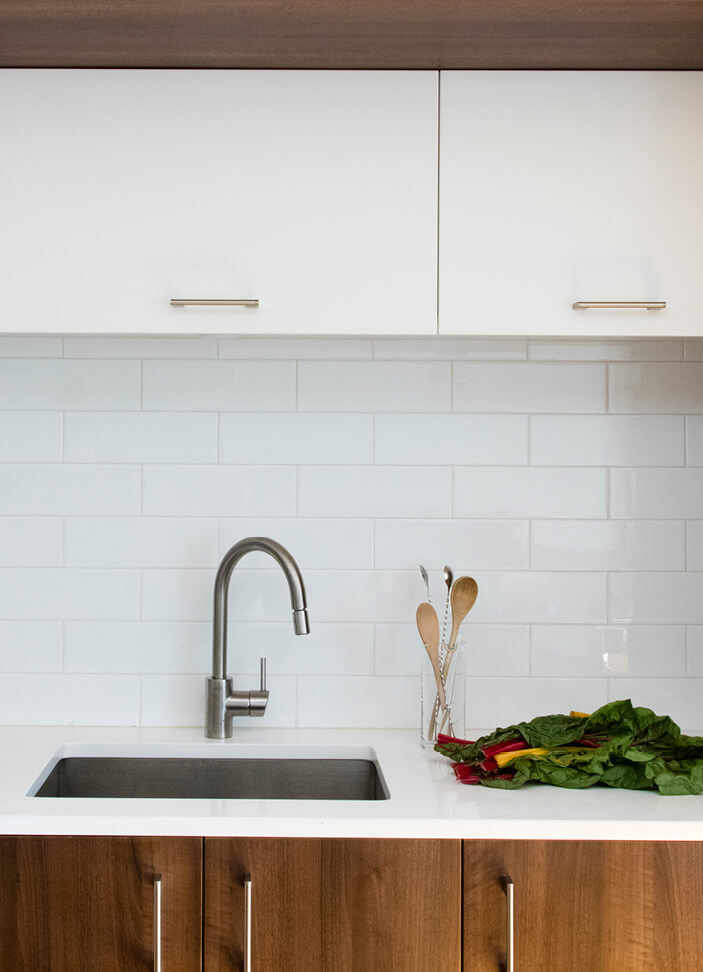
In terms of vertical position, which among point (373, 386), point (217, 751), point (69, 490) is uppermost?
point (373, 386)

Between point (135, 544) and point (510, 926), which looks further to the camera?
point (135, 544)

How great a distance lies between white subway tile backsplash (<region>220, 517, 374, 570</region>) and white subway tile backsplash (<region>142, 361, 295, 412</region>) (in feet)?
0.82

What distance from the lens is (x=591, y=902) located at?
1.35 m

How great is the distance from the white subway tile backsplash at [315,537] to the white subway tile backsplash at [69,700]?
38cm

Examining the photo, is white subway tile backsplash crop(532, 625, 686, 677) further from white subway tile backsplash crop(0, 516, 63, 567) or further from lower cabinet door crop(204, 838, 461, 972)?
white subway tile backsplash crop(0, 516, 63, 567)

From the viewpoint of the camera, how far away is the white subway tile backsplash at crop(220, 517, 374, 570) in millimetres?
1938

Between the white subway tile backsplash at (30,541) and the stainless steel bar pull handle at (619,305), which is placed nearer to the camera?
the stainless steel bar pull handle at (619,305)

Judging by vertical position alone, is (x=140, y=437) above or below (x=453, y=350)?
below

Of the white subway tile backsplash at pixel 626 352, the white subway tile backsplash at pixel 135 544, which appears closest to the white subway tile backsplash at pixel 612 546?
the white subway tile backsplash at pixel 626 352

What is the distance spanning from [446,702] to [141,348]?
0.99m

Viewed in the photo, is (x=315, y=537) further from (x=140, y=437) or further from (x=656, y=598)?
(x=656, y=598)

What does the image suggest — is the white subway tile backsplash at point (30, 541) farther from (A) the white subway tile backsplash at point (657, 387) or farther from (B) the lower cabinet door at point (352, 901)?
(A) the white subway tile backsplash at point (657, 387)

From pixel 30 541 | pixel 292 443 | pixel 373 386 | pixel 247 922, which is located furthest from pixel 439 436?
pixel 247 922

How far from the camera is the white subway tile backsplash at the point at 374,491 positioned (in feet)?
6.37
